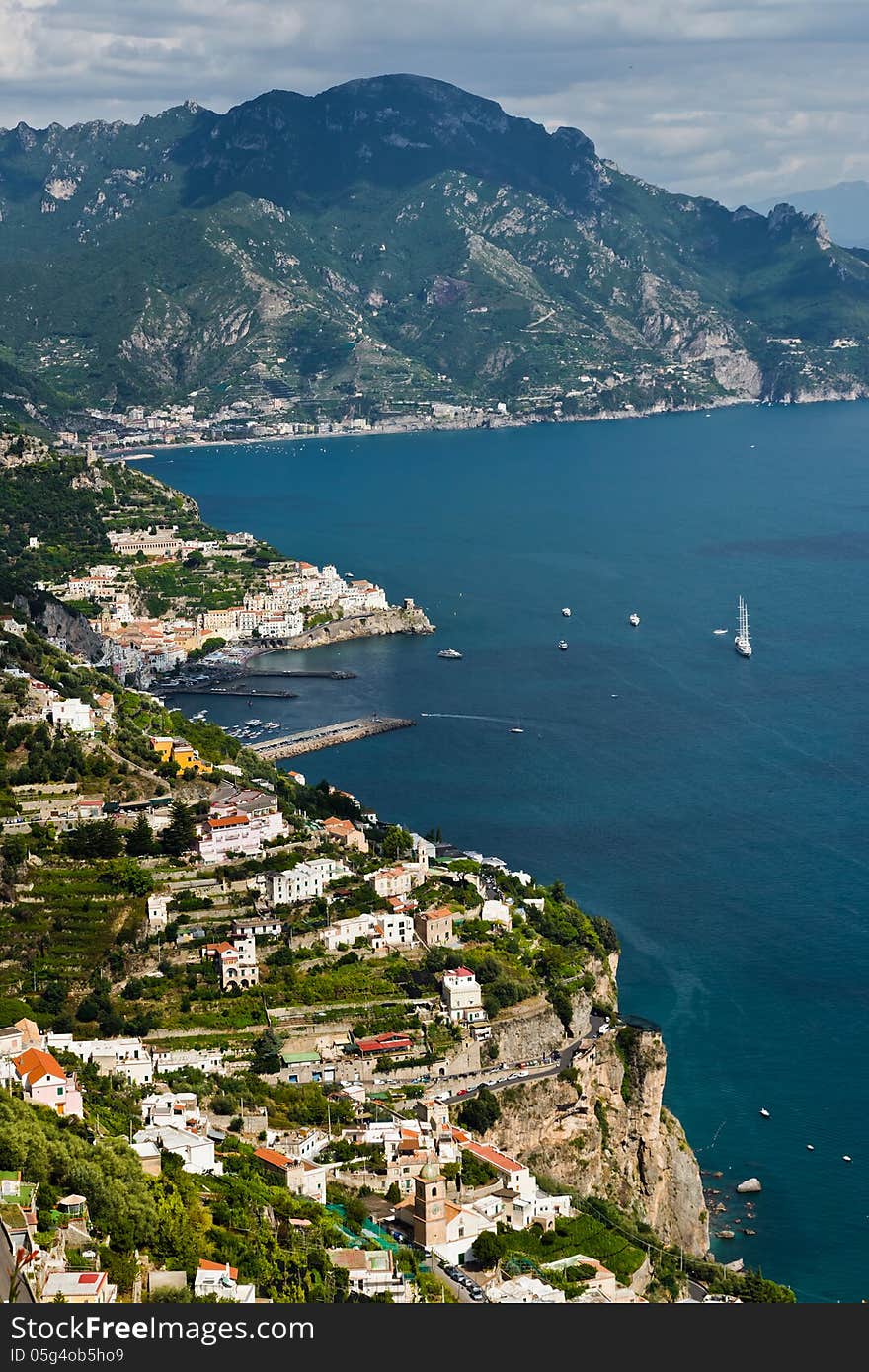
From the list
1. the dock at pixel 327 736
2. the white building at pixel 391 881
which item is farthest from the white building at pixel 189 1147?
the dock at pixel 327 736

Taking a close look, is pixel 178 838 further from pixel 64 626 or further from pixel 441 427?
pixel 441 427

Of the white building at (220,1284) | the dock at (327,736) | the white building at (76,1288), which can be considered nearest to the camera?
the white building at (76,1288)

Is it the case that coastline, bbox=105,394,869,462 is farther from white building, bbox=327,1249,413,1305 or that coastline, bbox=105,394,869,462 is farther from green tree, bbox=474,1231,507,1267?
white building, bbox=327,1249,413,1305

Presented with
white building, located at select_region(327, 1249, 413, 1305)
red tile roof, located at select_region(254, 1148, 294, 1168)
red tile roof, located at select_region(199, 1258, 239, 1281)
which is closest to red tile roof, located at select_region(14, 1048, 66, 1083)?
red tile roof, located at select_region(254, 1148, 294, 1168)

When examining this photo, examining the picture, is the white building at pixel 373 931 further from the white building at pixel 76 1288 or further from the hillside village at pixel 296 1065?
the white building at pixel 76 1288

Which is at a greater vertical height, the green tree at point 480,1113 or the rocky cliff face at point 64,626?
the rocky cliff face at point 64,626

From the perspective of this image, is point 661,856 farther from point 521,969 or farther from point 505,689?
point 505,689
